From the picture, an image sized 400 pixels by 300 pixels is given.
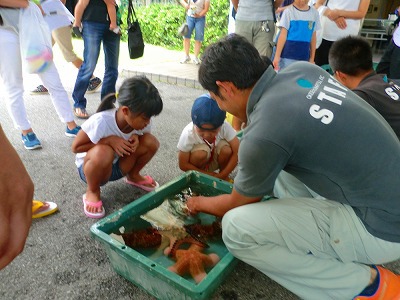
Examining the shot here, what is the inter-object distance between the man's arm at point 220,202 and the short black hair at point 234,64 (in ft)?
1.55

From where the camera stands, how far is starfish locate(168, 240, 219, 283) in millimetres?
1500

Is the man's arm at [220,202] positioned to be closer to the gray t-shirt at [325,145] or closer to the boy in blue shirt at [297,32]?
the gray t-shirt at [325,145]

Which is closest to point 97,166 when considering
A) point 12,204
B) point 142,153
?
point 142,153

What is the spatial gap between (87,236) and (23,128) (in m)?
1.41

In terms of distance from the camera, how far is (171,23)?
329 inches

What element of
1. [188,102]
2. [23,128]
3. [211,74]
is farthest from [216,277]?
[188,102]

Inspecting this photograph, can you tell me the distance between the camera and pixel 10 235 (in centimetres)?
50

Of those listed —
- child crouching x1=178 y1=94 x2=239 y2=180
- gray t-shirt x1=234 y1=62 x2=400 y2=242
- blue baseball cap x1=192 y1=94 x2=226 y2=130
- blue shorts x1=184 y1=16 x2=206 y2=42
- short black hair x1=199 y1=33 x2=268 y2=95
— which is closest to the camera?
gray t-shirt x1=234 y1=62 x2=400 y2=242

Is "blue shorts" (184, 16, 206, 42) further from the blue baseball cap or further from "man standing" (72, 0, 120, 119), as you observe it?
the blue baseball cap

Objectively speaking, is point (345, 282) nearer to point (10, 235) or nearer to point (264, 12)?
point (10, 235)

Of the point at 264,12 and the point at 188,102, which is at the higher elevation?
the point at 264,12

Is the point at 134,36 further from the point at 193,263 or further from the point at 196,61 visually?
the point at 193,263

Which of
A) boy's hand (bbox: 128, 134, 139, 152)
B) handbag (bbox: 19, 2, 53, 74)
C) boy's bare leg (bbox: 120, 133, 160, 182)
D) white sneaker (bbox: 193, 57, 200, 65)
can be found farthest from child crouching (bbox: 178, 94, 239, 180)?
white sneaker (bbox: 193, 57, 200, 65)

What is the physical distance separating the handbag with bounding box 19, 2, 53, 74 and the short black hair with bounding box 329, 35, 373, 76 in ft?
6.90
